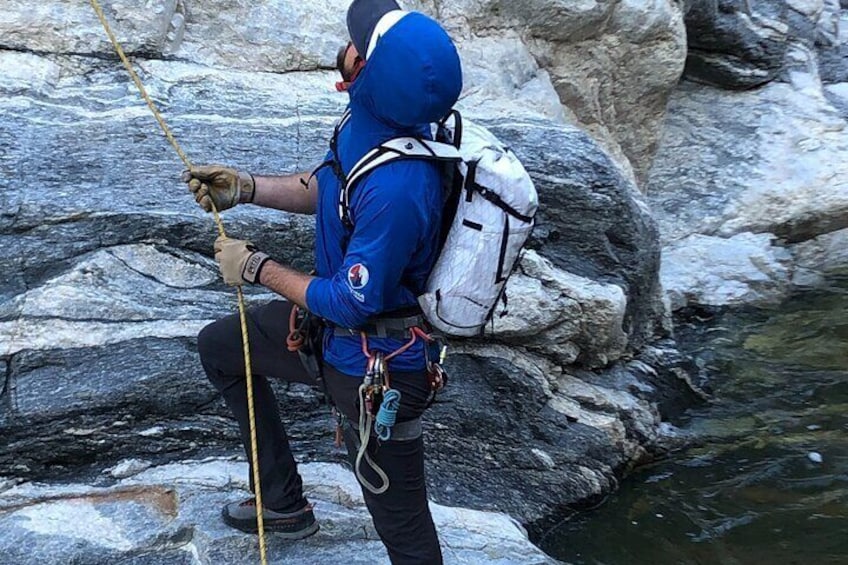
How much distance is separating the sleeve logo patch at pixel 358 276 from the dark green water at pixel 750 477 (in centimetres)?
369

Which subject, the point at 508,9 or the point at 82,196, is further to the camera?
the point at 508,9

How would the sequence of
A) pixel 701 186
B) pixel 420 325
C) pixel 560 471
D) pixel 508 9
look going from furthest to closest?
pixel 701 186 < pixel 508 9 < pixel 560 471 < pixel 420 325

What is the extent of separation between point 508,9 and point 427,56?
664 cm

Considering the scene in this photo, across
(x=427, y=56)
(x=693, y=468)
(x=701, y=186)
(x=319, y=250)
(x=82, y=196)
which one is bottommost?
(x=693, y=468)

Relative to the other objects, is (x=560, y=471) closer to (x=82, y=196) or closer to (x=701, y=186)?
(x=82, y=196)

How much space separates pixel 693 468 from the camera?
26.6ft

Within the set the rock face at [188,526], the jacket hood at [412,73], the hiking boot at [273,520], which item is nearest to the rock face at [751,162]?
the rock face at [188,526]

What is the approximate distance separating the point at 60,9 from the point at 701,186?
8.03m

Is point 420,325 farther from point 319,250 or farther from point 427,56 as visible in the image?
point 427,56

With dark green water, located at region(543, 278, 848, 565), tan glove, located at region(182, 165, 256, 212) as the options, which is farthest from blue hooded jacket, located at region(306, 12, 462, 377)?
dark green water, located at region(543, 278, 848, 565)

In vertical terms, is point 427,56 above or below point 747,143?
above

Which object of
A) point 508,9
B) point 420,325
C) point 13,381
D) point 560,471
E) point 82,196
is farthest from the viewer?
point 508,9

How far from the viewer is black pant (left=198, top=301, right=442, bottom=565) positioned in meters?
4.75

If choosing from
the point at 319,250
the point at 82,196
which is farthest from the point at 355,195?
the point at 82,196
